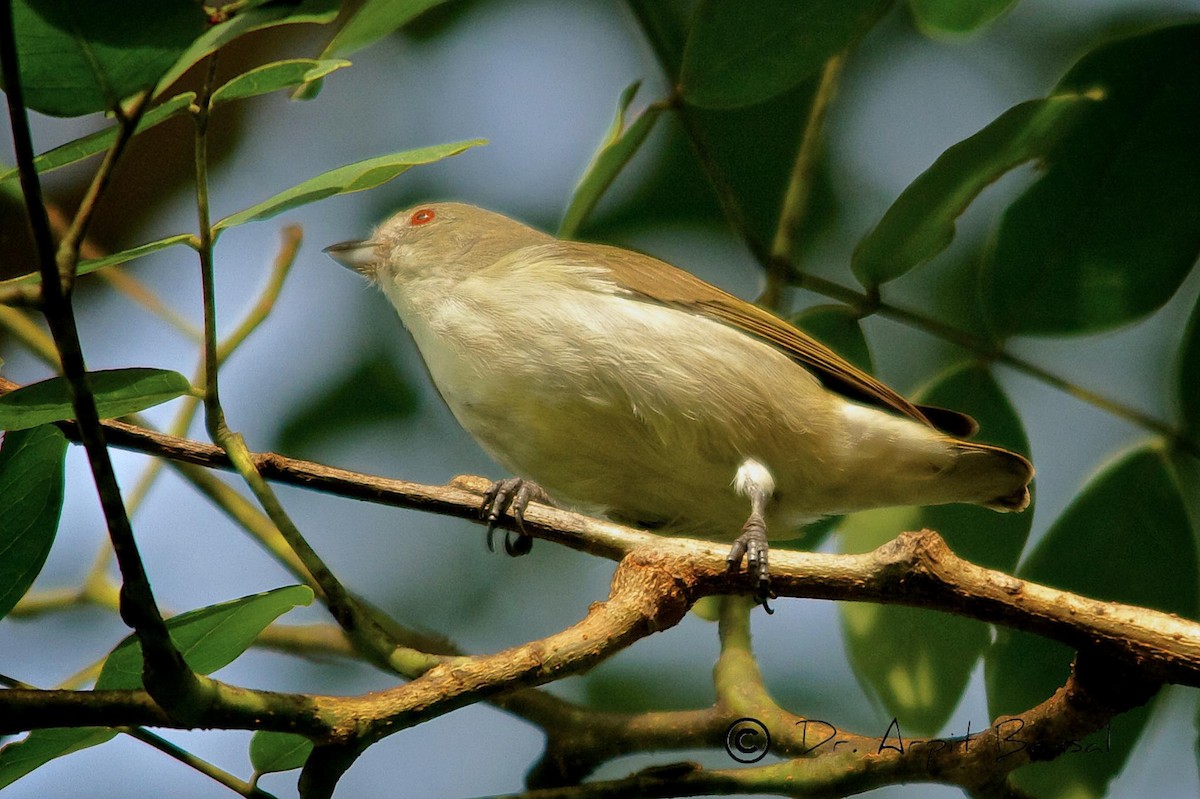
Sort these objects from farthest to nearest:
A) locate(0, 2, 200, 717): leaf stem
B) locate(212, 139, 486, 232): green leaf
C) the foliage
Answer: locate(212, 139, 486, 232): green leaf < the foliage < locate(0, 2, 200, 717): leaf stem

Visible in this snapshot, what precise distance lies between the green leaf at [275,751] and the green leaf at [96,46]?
1027mm

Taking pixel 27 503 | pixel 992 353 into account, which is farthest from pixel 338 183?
pixel 992 353

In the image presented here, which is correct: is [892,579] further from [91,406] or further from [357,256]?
[357,256]

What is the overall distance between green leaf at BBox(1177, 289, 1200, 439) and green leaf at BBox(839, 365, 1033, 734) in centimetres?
40

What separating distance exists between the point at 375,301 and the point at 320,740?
3029 mm

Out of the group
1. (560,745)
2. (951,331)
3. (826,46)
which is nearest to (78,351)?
(560,745)

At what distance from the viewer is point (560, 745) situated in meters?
2.45

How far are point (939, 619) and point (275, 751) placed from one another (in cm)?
160

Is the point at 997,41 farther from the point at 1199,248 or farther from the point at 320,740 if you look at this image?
the point at 320,740

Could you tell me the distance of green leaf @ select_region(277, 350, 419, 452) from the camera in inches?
159

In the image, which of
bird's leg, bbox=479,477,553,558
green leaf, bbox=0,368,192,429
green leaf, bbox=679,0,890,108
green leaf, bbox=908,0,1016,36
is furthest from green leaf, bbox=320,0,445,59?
green leaf, bbox=908,0,1016,36

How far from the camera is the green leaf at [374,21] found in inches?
72.1

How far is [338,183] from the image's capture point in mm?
1750

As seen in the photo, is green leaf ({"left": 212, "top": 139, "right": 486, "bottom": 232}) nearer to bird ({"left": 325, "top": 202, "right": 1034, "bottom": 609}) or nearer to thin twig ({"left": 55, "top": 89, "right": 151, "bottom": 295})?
thin twig ({"left": 55, "top": 89, "right": 151, "bottom": 295})
